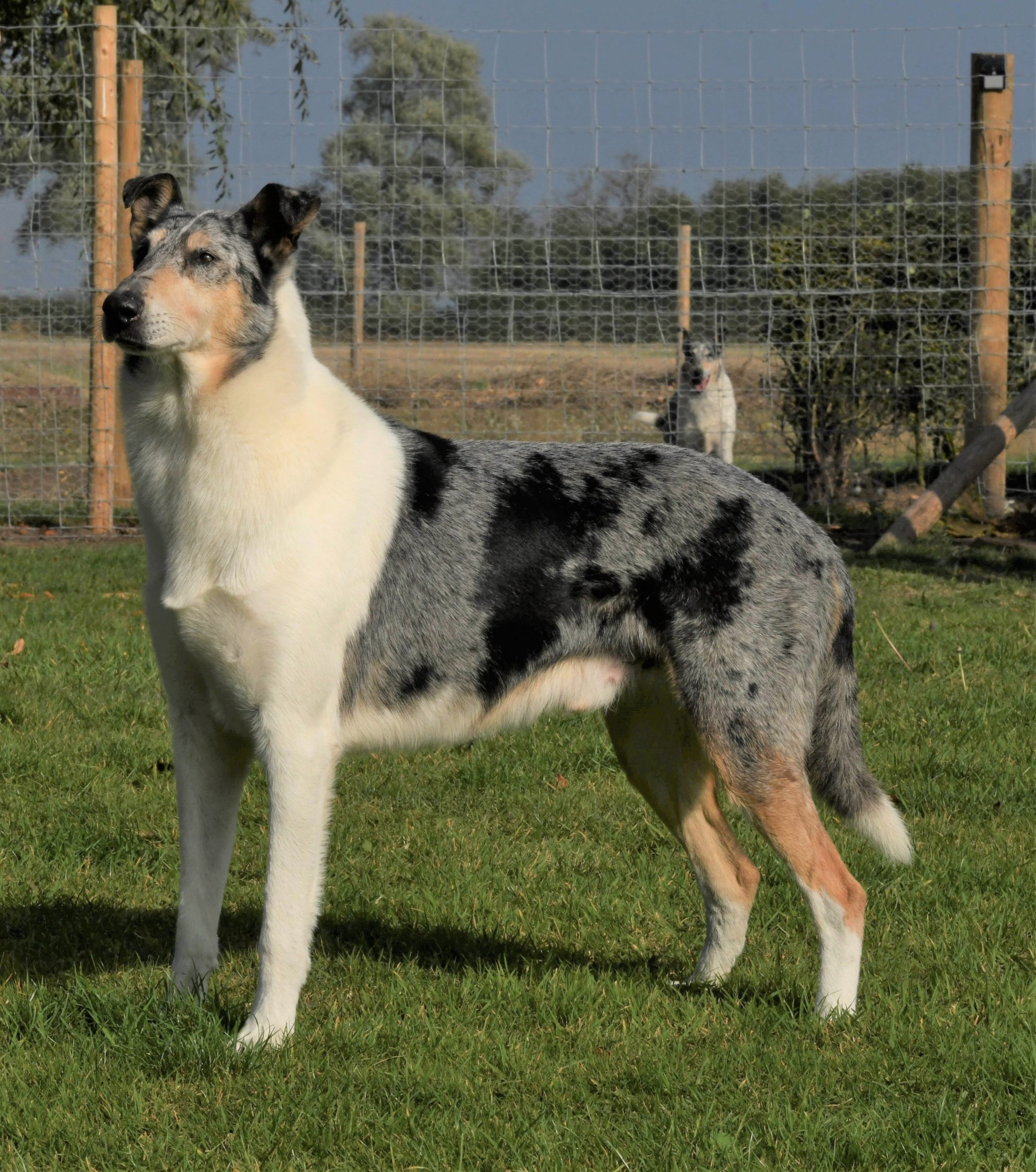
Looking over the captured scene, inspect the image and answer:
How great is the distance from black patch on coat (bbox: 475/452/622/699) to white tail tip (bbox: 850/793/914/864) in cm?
99

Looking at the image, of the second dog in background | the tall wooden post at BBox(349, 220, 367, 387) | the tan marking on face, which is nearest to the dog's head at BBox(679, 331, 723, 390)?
the second dog in background

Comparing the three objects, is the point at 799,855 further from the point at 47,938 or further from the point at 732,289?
the point at 732,289

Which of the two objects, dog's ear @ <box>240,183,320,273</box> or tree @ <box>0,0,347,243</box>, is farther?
tree @ <box>0,0,347,243</box>

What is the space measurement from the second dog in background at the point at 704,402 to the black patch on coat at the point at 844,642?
8934 millimetres

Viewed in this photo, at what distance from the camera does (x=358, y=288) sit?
41.8 ft

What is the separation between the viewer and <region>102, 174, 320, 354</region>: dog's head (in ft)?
10.7

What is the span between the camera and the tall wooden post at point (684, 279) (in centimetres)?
1188

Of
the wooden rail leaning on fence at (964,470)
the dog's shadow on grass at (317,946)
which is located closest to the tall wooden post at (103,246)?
the wooden rail leaning on fence at (964,470)

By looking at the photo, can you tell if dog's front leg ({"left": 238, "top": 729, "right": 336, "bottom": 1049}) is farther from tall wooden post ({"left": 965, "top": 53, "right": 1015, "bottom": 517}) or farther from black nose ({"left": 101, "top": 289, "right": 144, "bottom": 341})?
tall wooden post ({"left": 965, "top": 53, "right": 1015, "bottom": 517})

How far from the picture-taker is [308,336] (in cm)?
365

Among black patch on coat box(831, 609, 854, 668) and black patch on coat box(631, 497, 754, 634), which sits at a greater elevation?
black patch on coat box(631, 497, 754, 634)

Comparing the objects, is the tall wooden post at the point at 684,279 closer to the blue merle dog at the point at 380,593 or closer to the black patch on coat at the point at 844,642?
the black patch on coat at the point at 844,642

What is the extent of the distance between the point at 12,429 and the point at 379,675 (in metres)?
9.88

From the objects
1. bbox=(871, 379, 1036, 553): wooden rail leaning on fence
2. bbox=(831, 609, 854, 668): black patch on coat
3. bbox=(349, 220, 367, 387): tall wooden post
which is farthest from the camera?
→ bbox=(349, 220, 367, 387): tall wooden post
